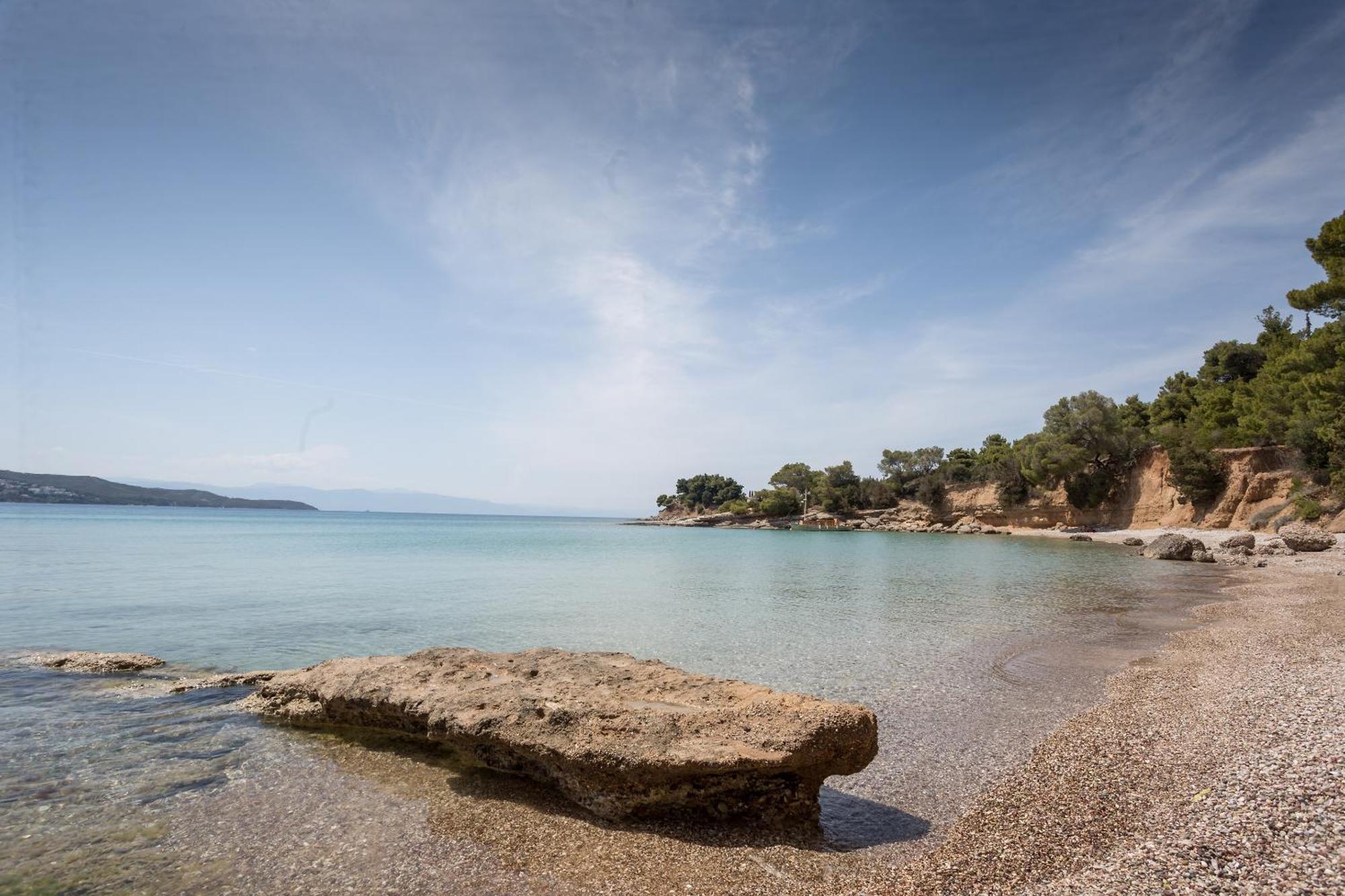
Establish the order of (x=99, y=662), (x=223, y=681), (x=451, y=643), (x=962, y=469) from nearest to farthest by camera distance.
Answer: (x=223, y=681) < (x=99, y=662) < (x=451, y=643) < (x=962, y=469)

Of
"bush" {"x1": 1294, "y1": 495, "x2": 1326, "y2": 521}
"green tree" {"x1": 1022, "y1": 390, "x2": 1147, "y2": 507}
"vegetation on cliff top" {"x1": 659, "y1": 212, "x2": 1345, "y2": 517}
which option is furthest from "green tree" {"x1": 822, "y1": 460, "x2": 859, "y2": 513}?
"bush" {"x1": 1294, "y1": 495, "x2": 1326, "y2": 521}

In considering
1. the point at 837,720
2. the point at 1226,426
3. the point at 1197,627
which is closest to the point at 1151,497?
the point at 1226,426

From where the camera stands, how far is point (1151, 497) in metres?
Answer: 57.3

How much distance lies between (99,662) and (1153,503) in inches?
2780

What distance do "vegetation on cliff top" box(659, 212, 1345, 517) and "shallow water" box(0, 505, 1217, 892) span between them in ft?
47.2

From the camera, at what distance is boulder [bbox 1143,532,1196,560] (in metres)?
32.9

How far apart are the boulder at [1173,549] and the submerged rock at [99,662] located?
41739 mm

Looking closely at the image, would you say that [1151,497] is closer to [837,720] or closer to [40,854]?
[837,720]

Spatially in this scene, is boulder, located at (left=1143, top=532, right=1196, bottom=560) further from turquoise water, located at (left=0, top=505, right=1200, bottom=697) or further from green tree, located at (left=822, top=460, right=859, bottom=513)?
green tree, located at (left=822, top=460, right=859, bottom=513)

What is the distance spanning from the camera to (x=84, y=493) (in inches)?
5709

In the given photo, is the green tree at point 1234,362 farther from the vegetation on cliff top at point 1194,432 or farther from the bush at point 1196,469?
the bush at point 1196,469

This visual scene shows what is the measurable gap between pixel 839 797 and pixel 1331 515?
4741 centimetres

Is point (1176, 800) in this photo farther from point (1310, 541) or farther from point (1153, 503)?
point (1153, 503)

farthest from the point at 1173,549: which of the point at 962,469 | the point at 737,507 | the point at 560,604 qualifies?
the point at 737,507
